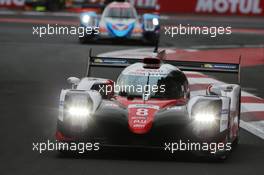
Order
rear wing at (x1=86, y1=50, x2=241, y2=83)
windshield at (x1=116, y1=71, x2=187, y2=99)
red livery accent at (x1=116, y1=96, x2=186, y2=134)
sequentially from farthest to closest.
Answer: rear wing at (x1=86, y1=50, x2=241, y2=83) < windshield at (x1=116, y1=71, x2=187, y2=99) < red livery accent at (x1=116, y1=96, x2=186, y2=134)

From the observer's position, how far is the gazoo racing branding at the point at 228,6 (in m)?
51.7

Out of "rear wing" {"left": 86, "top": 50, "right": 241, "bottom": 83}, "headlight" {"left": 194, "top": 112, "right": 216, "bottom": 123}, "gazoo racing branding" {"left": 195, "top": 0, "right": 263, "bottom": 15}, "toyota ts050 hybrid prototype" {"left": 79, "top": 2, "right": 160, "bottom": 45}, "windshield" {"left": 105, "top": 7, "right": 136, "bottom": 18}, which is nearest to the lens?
"headlight" {"left": 194, "top": 112, "right": 216, "bottom": 123}

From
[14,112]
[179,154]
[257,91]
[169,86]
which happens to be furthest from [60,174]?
[257,91]

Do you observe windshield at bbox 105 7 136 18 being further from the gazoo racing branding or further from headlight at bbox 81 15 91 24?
the gazoo racing branding

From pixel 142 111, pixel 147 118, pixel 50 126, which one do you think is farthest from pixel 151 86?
pixel 50 126

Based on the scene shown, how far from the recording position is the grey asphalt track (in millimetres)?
10891

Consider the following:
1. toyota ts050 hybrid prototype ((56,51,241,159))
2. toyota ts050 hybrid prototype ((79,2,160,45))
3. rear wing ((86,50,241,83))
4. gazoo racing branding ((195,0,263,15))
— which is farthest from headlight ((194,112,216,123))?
gazoo racing branding ((195,0,263,15))

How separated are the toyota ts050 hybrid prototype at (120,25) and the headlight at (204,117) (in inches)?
740

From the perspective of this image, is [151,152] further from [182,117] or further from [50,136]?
[50,136]

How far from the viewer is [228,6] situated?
2040 inches

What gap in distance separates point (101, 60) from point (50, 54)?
13.5 metres

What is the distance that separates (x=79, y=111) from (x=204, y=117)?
1462 mm

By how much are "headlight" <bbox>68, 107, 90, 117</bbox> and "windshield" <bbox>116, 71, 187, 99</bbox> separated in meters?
1.04

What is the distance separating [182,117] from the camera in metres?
11.5
